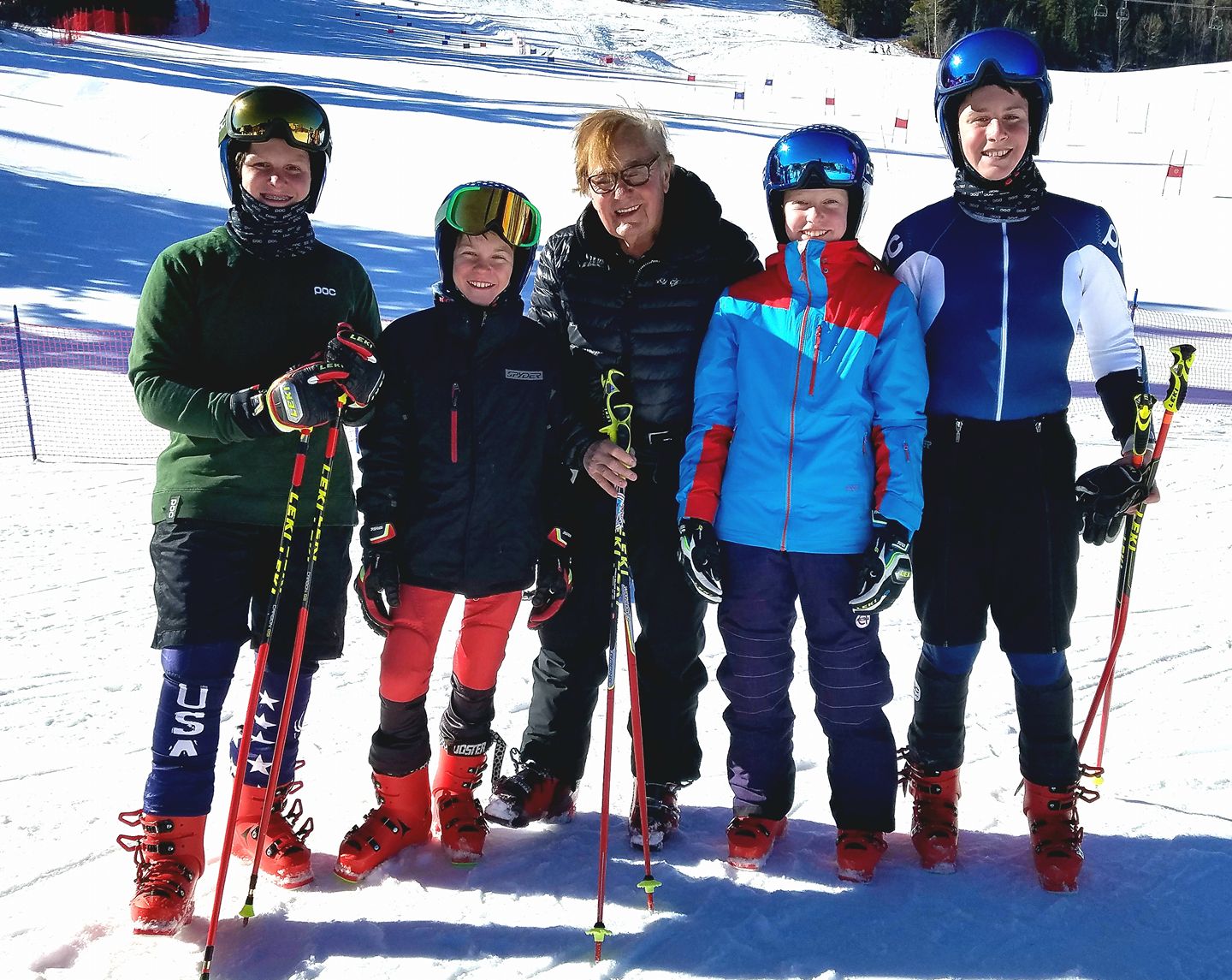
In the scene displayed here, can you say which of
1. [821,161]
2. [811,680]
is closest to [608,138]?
[821,161]

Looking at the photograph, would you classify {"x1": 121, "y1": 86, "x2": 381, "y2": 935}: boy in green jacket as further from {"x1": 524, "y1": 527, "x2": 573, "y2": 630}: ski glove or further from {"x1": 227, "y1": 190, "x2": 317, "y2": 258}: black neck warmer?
{"x1": 524, "y1": 527, "x2": 573, "y2": 630}: ski glove

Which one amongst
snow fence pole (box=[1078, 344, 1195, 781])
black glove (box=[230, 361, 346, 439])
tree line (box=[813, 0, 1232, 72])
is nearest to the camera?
black glove (box=[230, 361, 346, 439])

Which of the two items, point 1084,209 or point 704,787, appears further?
point 704,787

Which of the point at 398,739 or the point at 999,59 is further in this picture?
the point at 398,739

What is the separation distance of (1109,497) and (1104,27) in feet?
262

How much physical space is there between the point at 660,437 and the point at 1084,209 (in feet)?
4.31

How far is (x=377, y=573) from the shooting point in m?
2.88

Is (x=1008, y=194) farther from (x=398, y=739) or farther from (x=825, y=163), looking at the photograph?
(x=398, y=739)

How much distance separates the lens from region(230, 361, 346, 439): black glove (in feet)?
8.54

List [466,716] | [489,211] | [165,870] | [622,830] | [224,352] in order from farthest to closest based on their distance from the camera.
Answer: [622,830] < [466,716] < [489,211] < [224,352] < [165,870]

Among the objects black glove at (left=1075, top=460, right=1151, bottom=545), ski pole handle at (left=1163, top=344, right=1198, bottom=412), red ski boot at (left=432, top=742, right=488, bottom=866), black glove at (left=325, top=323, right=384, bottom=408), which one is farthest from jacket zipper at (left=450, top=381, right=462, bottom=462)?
ski pole handle at (left=1163, top=344, right=1198, bottom=412)

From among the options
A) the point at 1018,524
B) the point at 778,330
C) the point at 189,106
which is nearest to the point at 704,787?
the point at 1018,524

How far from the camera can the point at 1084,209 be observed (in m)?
2.92

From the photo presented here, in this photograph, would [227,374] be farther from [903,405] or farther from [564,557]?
[903,405]
